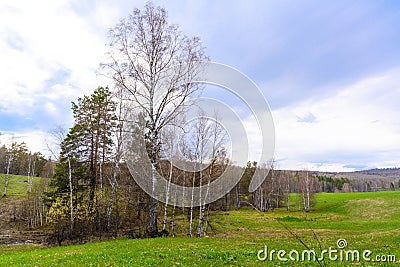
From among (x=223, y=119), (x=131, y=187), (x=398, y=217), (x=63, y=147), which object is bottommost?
(x=398, y=217)

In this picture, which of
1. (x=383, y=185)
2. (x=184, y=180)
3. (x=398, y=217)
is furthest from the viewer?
(x=383, y=185)

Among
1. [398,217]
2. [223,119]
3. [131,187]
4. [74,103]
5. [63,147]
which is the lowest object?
[398,217]

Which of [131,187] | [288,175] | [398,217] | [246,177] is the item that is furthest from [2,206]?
[288,175]

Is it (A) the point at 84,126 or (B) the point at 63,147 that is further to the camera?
(A) the point at 84,126

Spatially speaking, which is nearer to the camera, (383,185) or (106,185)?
(106,185)

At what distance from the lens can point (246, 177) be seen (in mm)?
62156

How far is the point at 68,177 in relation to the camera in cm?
2869

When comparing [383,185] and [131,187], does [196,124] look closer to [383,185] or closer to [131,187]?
[131,187]

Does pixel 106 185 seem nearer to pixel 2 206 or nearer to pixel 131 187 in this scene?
pixel 131 187

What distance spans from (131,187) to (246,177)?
39072 mm

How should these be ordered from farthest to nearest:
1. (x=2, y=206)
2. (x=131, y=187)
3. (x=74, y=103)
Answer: (x=2, y=206), (x=74, y=103), (x=131, y=187)

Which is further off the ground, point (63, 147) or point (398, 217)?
point (63, 147)

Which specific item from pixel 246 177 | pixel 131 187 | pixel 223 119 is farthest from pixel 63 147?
pixel 246 177

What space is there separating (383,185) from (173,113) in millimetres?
178100
